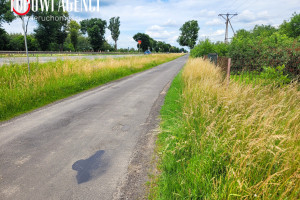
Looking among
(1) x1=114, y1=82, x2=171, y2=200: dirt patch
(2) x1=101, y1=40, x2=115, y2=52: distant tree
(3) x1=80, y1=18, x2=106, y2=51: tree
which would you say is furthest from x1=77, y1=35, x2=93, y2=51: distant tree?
(1) x1=114, y1=82, x2=171, y2=200: dirt patch

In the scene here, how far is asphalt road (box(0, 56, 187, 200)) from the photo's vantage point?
2666 millimetres

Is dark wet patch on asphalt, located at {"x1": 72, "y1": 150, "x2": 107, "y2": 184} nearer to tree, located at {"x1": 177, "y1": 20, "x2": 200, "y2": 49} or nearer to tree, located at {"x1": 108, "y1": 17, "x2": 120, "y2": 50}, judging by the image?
tree, located at {"x1": 177, "y1": 20, "x2": 200, "y2": 49}

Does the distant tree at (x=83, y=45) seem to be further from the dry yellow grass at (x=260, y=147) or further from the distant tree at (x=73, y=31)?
the dry yellow grass at (x=260, y=147)

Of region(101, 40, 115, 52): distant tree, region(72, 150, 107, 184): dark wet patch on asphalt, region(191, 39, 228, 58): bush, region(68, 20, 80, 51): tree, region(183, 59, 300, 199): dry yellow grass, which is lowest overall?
region(72, 150, 107, 184): dark wet patch on asphalt

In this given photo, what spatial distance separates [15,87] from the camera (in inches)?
291

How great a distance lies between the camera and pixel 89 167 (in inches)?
125

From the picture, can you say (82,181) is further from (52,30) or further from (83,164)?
(52,30)

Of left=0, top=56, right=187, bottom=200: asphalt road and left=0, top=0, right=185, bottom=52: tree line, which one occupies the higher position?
left=0, top=0, right=185, bottom=52: tree line

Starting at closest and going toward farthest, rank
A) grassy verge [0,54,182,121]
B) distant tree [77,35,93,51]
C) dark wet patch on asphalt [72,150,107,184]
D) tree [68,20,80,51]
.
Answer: dark wet patch on asphalt [72,150,107,184] < grassy verge [0,54,182,121] < tree [68,20,80,51] < distant tree [77,35,93,51]

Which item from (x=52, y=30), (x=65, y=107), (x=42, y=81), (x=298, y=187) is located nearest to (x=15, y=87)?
(x=42, y=81)

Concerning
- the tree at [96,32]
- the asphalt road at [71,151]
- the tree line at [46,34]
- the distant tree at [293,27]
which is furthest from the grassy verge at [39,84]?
the tree at [96,32]

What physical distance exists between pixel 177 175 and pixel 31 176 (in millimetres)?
2431

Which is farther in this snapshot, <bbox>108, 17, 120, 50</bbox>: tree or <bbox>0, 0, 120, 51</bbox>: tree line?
<bbox>108, 17, 120, 50</bbox>: tree

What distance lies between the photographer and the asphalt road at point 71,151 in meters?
2.67
